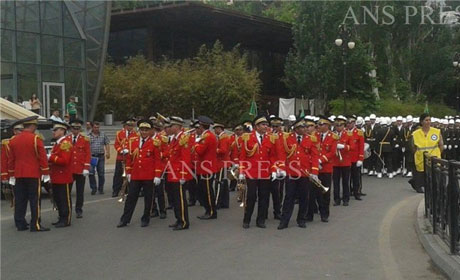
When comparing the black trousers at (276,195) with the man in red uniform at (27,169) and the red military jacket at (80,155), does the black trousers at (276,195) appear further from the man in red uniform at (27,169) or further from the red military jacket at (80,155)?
the man in red uniform at (27,169)

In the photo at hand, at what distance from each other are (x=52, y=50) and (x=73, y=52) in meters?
1.64

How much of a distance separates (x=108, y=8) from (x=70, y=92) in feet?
19.0

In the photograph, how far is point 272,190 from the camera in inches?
439

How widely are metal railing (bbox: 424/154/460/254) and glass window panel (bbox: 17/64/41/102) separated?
2348 centimetres

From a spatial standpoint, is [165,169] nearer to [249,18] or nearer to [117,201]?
[117,201]

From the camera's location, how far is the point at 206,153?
11828 mm

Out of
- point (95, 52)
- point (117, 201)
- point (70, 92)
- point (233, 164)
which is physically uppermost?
point (95, 52)

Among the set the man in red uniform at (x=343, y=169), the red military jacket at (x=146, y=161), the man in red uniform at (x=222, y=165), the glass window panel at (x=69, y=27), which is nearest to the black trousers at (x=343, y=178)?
the man in red uniform at (x=343, y=169)

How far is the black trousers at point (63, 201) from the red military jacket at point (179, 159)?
6.07ft

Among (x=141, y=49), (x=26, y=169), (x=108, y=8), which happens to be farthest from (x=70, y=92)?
(x=26, y=169)

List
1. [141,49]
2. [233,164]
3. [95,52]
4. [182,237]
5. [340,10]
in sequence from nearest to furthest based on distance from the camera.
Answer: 1. [182,237]
2. [233,164]
3. [95,52]
4. [340,10]
5. [141,49]

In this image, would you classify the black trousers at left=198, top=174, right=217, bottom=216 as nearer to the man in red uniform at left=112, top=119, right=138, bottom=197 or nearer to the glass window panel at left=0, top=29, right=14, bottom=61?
the man in red uniform at left=112, top=119, right=138, bottom=197

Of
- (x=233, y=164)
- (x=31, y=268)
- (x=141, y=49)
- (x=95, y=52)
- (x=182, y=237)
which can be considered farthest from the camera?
(x=141, y=49)

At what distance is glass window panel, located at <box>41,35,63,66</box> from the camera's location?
99.6 ft
